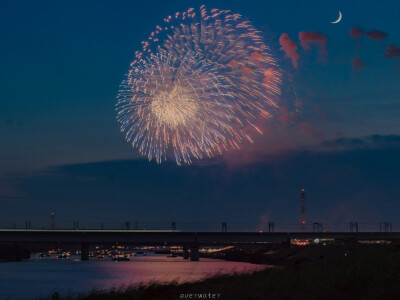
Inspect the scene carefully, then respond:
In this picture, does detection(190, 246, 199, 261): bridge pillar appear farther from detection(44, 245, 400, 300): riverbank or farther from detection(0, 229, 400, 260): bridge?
detection(44, 245, 400, 300): riverbank

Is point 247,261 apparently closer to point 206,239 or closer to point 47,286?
point 206,239

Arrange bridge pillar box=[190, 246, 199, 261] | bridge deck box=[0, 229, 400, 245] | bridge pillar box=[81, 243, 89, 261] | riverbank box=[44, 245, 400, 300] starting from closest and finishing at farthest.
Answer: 1. riverbank box=[44, 245, 400, 300]
2. bridge deck box=[0, 229, 400, 245]
3. bridge pillar box=[190, 246, 199, 261]
4. bridge pillar box=[81, 243, 89, 261]

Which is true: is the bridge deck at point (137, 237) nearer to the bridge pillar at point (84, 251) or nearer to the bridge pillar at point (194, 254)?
the bridge pillar at point (194, 254)

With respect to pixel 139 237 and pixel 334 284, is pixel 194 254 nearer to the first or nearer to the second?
pixel 139 237

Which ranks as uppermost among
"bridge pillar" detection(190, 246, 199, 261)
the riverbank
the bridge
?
the riverbank

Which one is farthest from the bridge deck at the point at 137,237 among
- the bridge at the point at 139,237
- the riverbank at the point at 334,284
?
the riverbank at the point at 334,284

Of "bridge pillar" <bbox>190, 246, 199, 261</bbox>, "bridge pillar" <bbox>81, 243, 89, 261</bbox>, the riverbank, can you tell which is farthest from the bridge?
the riverbank

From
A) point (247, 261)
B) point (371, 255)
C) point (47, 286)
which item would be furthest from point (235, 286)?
point (247, 261)

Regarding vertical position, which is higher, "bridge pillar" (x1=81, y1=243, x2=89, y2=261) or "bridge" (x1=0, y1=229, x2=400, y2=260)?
"bridge" (x1=0, y1=229, x2=400, y2=260)

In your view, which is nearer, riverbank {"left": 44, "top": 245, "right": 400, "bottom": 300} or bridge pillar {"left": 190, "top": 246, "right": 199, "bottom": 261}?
riverbank {"left": 44, "top": 245, "right": 400, "bottom": 300}

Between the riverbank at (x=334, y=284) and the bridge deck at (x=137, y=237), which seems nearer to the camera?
the riverbank at (x=334, y=284)

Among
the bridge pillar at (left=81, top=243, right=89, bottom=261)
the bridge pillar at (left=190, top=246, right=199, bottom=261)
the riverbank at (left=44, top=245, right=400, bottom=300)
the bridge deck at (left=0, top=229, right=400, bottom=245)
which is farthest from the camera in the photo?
the bridge pillar at (left=81, top=243, right=89, bottom=261)
